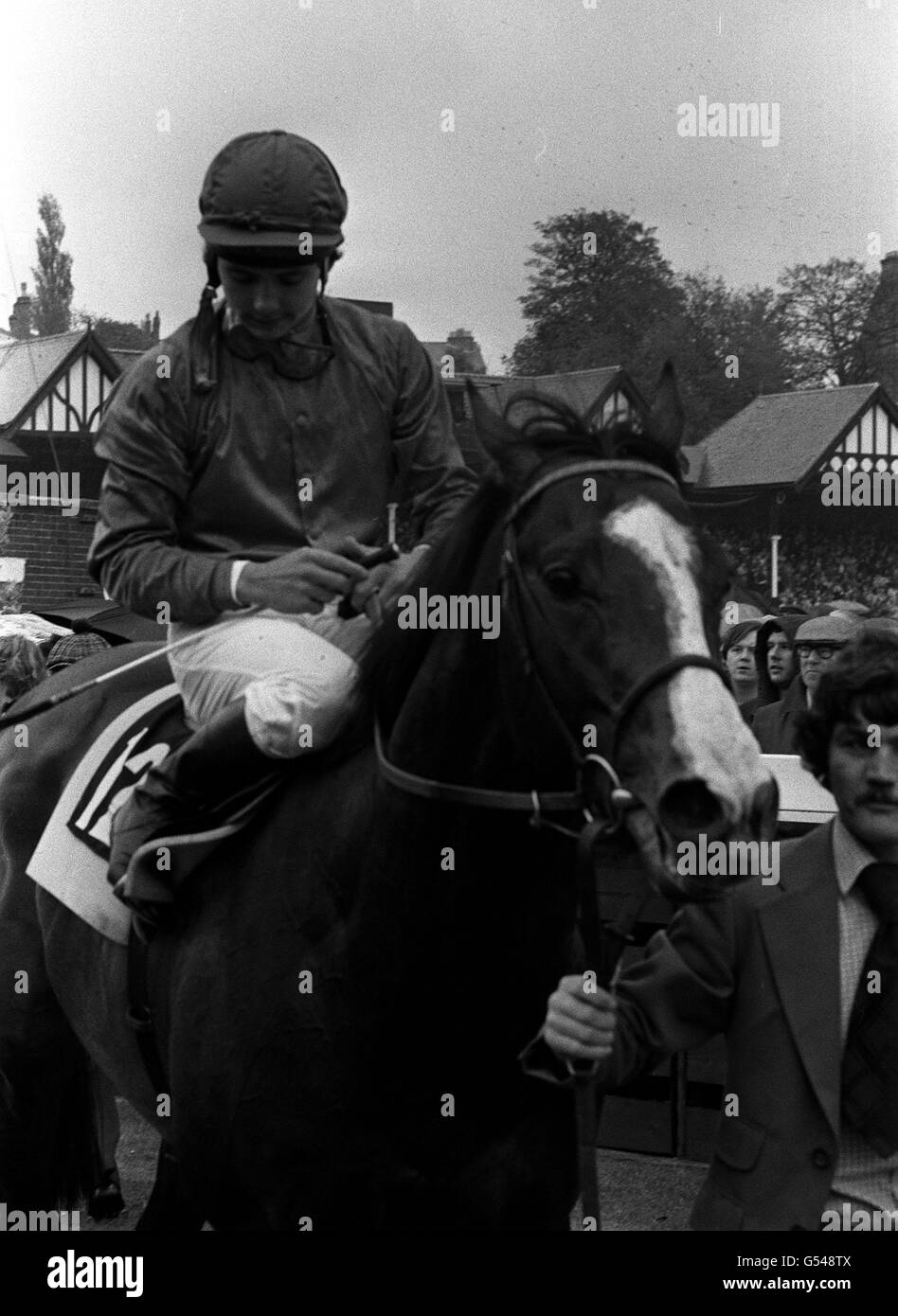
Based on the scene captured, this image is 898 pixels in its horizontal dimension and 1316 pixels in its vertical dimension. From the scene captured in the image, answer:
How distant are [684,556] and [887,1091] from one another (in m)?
0.98

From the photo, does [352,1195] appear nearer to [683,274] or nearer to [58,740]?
[58,740]

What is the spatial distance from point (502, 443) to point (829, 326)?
26042mm

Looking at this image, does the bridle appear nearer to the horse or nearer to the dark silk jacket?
the horse

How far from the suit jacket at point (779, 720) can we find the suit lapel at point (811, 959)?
12.3 feet

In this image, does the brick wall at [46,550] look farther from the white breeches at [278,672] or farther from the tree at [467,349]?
the white breeches at [278,672]

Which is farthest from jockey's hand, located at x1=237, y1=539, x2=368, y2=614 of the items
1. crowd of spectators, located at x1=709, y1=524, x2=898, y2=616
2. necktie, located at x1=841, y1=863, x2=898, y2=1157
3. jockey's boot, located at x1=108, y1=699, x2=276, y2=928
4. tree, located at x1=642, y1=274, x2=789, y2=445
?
tree, located at x1=642, y1=274, x2=789, y2=445

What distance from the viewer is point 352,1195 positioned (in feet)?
10.5

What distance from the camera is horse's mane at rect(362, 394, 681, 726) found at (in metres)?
2.98

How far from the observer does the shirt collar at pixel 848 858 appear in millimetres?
3037

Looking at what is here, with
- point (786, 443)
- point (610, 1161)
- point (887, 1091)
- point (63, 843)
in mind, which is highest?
point (786, 443)

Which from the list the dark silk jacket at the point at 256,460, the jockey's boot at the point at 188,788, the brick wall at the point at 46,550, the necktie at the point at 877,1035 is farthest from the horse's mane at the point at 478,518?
the brick wall at the point at 46,550

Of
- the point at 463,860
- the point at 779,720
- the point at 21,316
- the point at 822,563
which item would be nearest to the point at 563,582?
Result: the point at 463,860

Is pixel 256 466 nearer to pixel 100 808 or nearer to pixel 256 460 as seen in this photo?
pixel 256 460
